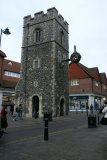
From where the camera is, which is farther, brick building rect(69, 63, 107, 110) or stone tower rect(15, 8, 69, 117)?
brick building rect(69, 63, 107, 110)

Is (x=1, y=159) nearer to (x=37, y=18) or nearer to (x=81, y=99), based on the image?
(x=37, y=18)

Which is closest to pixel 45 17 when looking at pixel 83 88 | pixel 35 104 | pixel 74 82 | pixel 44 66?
pixel 44 66

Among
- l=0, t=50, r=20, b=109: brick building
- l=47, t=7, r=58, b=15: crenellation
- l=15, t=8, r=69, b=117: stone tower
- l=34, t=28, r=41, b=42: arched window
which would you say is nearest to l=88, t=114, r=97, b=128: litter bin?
l=15, t=8, r=69, b=117: stone tower

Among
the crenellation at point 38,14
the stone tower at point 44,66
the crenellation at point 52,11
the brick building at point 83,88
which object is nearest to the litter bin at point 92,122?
the stone tower at point 44,66

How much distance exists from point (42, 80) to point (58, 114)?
5360mm

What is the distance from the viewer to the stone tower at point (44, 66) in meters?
29.0

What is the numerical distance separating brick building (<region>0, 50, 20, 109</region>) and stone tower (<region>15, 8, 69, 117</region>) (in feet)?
22.0

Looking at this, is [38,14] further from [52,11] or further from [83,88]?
[83,88]

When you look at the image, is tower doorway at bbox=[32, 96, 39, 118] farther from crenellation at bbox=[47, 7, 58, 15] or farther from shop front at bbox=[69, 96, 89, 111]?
shop front at bbox=[69, 96, 89, 111]

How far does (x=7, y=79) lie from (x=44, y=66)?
18749mm

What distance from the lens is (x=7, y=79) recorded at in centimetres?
4628

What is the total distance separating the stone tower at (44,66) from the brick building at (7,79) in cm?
669

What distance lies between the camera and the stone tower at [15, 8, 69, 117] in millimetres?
28969

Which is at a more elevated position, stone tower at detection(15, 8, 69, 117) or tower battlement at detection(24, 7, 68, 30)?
tower battlement at detection(24, 7, 68, 30)
